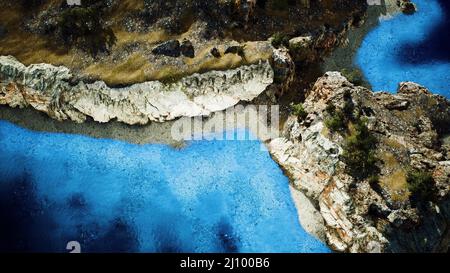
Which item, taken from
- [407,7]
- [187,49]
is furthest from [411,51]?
[187,49]

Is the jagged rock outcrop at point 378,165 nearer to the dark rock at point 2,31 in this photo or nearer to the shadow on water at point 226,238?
the shadow on water at point 226,238

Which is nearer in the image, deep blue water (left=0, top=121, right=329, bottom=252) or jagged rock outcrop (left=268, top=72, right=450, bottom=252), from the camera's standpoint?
jagged rock outcrop (left=268, top=72, right=450, bottom=252)

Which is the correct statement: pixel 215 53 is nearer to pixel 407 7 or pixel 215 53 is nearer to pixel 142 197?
pixel 142 197

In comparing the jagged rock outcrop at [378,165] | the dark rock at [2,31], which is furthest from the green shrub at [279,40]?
the dark rock at [2,31]

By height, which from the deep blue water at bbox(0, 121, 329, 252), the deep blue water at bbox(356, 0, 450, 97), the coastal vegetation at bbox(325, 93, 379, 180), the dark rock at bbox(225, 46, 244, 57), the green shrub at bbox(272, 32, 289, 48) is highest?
the green shrub at bbox(272, 32, 289, 48)

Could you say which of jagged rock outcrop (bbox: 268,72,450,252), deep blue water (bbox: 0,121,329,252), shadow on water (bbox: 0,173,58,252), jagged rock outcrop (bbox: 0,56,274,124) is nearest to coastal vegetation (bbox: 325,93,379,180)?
jagged rock outcrop (bbox: 268,72,450,252)

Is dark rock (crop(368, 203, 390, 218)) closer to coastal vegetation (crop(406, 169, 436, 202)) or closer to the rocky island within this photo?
the rocky island

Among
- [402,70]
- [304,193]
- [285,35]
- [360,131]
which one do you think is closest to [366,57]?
[402,70]
